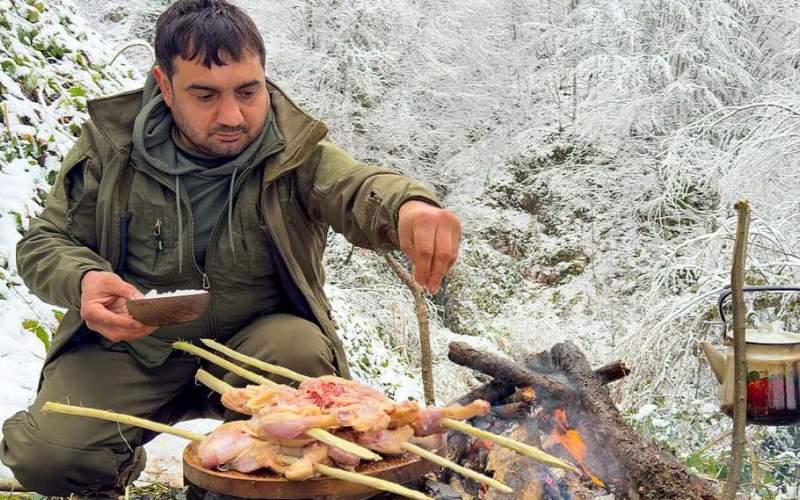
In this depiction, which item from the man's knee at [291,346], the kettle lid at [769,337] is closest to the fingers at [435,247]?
the man's knee at [291,346]

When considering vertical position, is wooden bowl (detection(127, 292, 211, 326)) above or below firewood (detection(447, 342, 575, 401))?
above

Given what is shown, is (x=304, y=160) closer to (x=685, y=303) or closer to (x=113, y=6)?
(x=685, y=303)

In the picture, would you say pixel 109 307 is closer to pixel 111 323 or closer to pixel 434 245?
pixel 111 323

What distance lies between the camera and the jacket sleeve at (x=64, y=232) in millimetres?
2480

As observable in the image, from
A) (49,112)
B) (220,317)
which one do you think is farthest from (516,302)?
(220,317)

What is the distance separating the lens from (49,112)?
17.3 ft

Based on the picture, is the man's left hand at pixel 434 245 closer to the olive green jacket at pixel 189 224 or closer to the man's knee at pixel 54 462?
the olive green jacket at pixel 189 224

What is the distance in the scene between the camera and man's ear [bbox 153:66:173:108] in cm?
268

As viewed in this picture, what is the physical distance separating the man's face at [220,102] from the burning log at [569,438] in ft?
3.29

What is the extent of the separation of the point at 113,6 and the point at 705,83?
9.55m

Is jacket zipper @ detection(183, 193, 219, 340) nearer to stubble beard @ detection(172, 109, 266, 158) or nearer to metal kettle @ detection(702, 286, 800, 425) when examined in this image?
stubble beard @ detection(172, 109, 266, 158)

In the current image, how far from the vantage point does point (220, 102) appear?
2.57 m

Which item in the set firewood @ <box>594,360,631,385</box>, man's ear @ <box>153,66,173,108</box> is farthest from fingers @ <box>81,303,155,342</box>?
firewood @ <box>594,360,631,385</box>

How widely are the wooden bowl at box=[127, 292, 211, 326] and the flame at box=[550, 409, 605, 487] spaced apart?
3.76 ft
